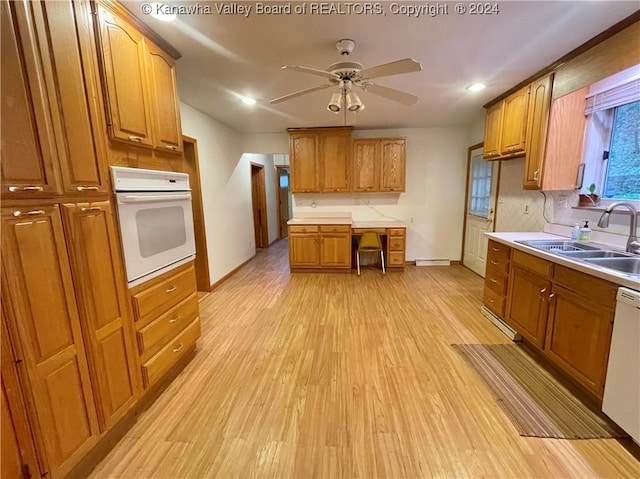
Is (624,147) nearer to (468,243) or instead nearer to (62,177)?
(468,243)

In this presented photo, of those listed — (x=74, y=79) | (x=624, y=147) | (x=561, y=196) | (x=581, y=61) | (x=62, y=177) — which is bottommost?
(x=561, y=196)

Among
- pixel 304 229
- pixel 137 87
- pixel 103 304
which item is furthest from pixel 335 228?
pixel 103 304

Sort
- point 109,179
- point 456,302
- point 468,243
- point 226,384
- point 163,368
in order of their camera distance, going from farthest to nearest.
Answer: point 468,243, point 456,302, point 226,384, point 163,368, point 109,179

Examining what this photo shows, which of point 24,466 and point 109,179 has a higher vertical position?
point 109,179

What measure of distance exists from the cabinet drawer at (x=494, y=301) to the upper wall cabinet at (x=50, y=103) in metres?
3.29

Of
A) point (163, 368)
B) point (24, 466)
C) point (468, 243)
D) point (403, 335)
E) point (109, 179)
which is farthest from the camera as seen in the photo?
point (468, 243)

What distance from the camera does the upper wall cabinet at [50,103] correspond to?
1074 mm

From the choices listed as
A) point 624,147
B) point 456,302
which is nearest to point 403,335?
point 456,302

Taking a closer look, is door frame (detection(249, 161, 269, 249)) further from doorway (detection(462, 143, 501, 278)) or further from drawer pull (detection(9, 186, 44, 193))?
drawer pull (detection(9, 186, 44, 193))

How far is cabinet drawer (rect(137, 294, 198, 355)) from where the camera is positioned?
5.80 ft

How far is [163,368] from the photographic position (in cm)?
194

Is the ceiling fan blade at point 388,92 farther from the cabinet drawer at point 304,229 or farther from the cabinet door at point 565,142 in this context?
the cabinet drawer at point 304,229

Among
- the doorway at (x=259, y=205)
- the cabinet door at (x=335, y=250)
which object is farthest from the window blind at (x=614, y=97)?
the doorway at (x=259, y=205)

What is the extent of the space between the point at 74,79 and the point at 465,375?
296 centimetres
